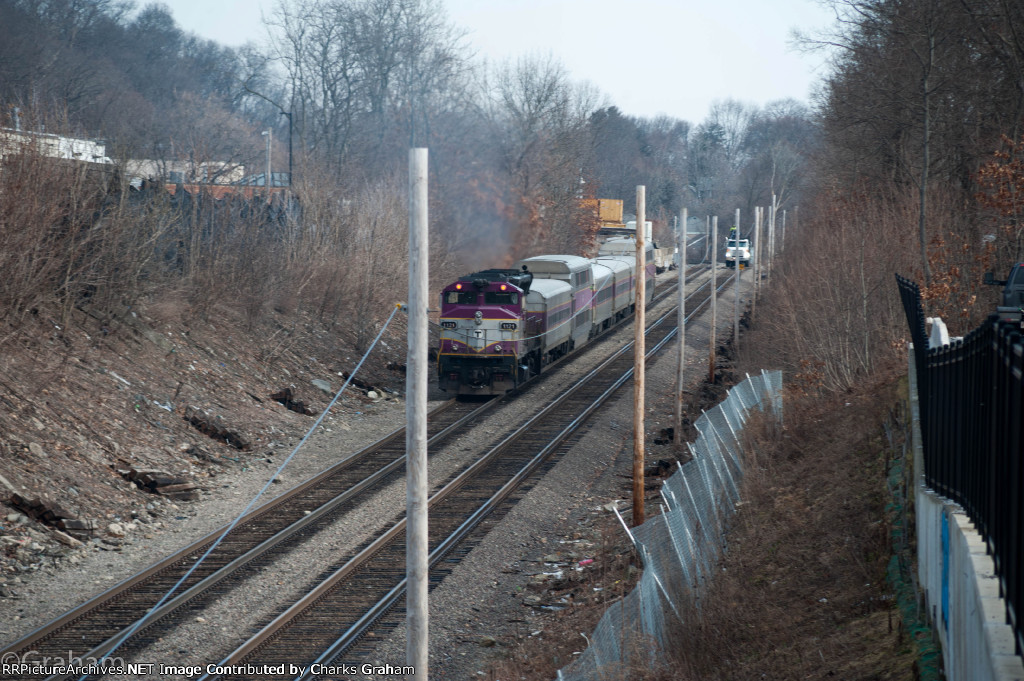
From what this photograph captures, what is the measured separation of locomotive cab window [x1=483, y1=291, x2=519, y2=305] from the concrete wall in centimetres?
1697

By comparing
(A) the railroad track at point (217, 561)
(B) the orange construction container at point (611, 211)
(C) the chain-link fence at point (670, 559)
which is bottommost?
(A) the railroad track at point (217, 561)

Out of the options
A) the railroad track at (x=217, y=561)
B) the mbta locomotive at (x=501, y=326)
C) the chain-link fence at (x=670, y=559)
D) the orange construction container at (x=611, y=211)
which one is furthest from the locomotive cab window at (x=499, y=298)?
the orange construction container at (x=611, y=211)

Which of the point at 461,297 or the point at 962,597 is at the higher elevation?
the point at 461,297

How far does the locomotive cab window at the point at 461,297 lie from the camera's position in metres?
25.7

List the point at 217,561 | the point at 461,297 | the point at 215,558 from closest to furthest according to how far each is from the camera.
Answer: the point at 217,561, the point at 215,558, the point at 461,297

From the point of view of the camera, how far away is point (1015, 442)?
14.6 ft

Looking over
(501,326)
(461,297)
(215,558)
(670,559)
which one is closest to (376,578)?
(215,558)

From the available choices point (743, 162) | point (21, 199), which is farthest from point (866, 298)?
point (743, 162)

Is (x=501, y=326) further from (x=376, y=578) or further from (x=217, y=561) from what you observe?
(x=217, y=561)

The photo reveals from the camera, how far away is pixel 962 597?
18.5 ft

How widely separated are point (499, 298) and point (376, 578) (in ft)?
43.2

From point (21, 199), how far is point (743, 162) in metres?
145

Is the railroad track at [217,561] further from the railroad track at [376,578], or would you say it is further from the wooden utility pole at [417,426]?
the wooden utility pole at [417,426]

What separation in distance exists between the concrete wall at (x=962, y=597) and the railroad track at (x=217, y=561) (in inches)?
331
